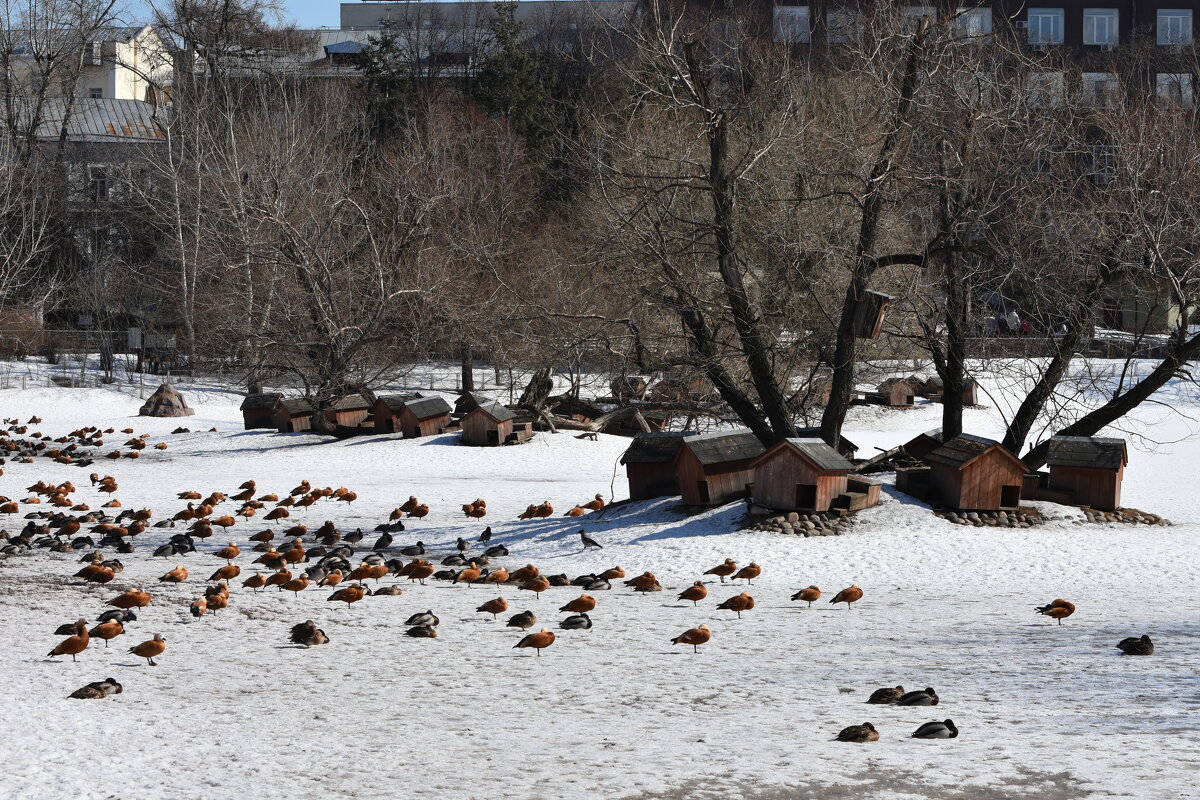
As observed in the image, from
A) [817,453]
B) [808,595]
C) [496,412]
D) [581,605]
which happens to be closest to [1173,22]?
[496,412]

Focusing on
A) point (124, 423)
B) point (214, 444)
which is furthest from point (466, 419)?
point (124, 423)

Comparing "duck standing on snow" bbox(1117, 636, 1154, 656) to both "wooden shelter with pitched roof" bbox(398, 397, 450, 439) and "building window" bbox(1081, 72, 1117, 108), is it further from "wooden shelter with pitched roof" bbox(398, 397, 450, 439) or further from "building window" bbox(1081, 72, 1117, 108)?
"building window" bbox(1081, 72, 1117, 108)

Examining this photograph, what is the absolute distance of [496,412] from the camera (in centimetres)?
3022

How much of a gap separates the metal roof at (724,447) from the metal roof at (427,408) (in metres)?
13.0

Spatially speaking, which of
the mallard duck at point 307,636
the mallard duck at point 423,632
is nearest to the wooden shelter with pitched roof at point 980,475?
the mallard duck at point 423,632

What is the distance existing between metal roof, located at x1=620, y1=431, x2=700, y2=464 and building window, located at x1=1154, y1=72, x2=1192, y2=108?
110ft

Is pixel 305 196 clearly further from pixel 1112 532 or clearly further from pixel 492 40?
pixel 1112 532

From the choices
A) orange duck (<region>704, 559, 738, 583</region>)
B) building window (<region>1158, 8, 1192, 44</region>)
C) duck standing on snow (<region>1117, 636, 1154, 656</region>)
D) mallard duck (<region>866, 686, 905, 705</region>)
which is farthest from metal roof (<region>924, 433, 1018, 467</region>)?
building window (<region>1158, 8, 1192, 44</region>)

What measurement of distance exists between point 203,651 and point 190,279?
4148 cm

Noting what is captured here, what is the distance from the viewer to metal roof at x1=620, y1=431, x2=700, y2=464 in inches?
822

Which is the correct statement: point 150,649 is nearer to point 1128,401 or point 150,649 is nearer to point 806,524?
point 806,524

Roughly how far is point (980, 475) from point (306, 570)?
10.2 meters

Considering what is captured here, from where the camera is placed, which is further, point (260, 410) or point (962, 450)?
point (260, 410)

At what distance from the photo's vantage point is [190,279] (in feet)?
165
